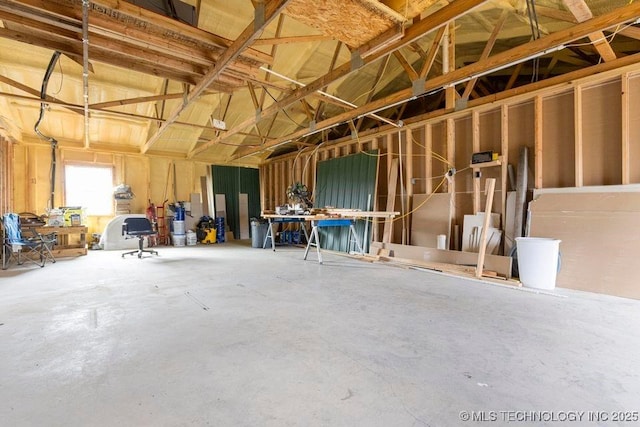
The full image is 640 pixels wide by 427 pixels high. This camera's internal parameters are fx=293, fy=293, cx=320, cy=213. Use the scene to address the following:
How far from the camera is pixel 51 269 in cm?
508

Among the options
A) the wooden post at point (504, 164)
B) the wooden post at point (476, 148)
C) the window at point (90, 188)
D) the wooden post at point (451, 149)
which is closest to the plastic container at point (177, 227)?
the window at point (90, 188)

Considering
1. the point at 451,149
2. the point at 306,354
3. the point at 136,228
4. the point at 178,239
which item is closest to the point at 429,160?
the point at 451,149

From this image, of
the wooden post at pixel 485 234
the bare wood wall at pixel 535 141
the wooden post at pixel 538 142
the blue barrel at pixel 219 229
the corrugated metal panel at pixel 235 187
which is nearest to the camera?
the bare wood wall at pixel 535 141

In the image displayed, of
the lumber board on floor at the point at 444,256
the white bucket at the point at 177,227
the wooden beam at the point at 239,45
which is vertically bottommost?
the lumber board on floor at the point at 444,256

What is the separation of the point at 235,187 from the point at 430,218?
6.76m

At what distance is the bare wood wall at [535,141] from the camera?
384 centimetres

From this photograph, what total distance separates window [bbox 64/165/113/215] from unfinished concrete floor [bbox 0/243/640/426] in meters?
5.26

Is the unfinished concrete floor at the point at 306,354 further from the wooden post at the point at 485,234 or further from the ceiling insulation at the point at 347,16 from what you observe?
the ceiling insulation at the point at 347,16

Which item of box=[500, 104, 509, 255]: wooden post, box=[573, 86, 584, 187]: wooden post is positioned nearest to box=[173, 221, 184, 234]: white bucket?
box=[500, 104, 509, 255]: wooden post

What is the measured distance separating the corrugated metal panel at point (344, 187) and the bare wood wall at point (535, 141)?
0.30m

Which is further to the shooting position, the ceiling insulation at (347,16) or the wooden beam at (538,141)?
the wooden beam at (538,141)

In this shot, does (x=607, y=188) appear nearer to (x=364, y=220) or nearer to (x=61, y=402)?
(x=364, y=220)

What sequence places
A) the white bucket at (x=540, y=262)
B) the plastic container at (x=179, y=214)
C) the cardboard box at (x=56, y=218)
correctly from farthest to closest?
the plastic container at (x=179, y=214)
the cardboard box at (x=56, y=218)
the white bucket at (x=540, y=262)

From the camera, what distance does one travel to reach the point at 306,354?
202 centimetres
